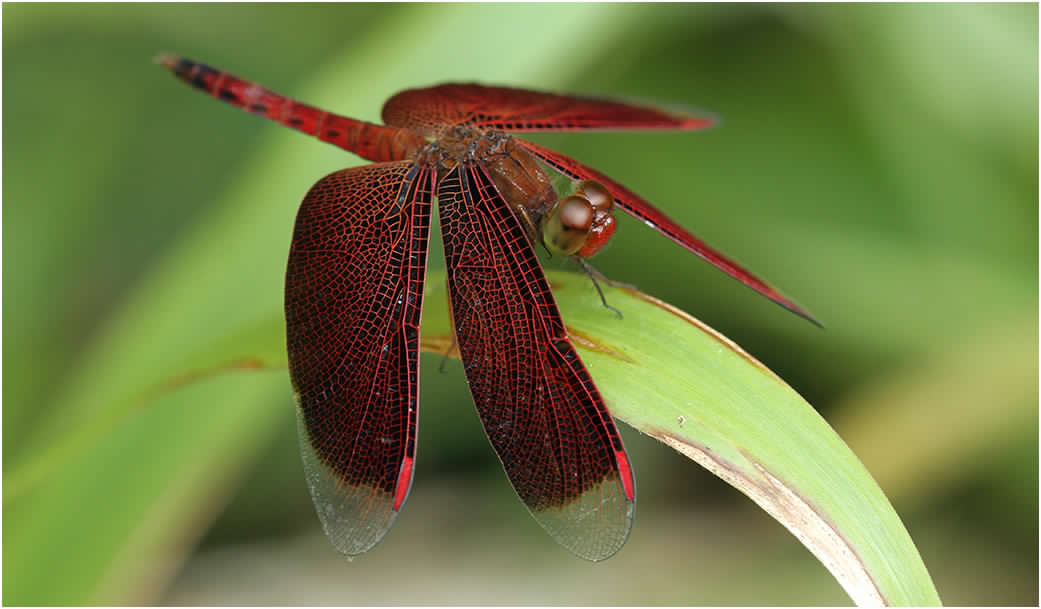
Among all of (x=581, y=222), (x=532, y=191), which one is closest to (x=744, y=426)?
(x=581, y=222)

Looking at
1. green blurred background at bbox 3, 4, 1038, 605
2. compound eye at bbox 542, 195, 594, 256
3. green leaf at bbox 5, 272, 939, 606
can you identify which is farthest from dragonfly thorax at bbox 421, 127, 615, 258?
green blurred background at bbox 3, 4, 1038, 605

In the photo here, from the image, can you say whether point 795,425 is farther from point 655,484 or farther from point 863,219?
point 863,219

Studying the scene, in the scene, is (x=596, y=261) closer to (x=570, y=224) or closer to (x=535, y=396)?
(x=570, y=224)

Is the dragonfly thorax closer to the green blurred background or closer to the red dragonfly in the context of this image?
the red dragonfly

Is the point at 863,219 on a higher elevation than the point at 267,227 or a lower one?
higher

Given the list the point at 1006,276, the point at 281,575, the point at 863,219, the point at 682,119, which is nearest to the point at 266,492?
the point at 281,575

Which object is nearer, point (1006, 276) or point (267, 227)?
point (267, 227)
